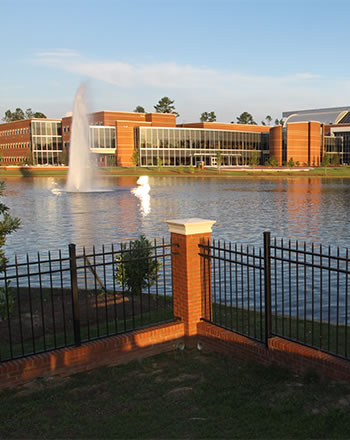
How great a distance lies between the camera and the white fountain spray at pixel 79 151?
187 feet

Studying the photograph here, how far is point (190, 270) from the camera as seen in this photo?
7852mm

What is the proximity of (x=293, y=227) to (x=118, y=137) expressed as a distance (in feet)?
299

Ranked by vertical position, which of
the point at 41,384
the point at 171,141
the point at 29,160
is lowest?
the point at 41,384

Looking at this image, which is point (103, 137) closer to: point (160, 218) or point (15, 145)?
→ point (15, 145)

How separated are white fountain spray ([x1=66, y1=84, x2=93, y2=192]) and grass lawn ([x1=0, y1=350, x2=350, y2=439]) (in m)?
49.5

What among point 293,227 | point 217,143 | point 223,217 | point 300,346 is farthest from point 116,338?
point 217,143

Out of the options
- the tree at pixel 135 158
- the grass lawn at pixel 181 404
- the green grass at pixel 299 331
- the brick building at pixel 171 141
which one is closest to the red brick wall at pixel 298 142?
the brick building at pixel 171 141

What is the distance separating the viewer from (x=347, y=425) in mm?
4863

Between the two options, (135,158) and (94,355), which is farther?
(135,158)

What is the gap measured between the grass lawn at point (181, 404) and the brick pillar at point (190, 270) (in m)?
1.11

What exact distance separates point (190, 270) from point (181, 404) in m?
2.59

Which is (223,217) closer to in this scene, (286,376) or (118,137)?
(286,376)

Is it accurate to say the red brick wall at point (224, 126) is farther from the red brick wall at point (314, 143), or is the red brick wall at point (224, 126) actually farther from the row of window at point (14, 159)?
the row of window at point (14, 159)

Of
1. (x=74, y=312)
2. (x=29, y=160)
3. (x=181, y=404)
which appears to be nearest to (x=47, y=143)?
(x=29, y=160)
